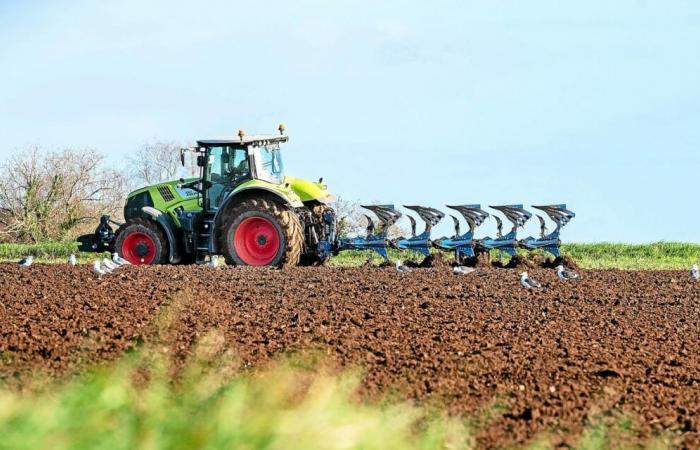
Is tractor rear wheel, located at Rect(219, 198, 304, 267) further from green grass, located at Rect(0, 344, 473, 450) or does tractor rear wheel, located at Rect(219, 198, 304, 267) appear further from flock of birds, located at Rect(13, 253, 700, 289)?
green grass, located at Rect(0, 344, 473, 450)

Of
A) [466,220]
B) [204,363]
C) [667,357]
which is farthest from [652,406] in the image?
[466,220]

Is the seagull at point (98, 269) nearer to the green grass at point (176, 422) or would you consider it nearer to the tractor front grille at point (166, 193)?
the tractor front grille at point (166, 193)

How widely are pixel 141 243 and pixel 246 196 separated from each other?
235 centimetres

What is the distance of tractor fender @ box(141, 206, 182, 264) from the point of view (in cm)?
1738

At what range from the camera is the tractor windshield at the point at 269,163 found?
1673 cm

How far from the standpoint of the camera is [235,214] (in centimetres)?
1628

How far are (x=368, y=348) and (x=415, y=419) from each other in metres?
1.93

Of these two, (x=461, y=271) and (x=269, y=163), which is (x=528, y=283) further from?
(x=269, y=163)

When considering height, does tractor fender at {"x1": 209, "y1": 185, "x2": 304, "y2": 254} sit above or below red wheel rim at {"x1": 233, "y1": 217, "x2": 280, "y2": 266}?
above

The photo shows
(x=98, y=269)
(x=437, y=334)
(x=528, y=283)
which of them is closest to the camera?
(x=437, y=334)

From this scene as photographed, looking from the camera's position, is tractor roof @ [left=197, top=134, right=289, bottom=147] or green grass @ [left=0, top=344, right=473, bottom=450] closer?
green grass @ [left=0, top=344, right=473, bottom=450]

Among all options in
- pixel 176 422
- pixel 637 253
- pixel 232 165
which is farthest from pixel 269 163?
pixel 176 422

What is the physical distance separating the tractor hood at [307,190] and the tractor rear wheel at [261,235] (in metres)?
0.83

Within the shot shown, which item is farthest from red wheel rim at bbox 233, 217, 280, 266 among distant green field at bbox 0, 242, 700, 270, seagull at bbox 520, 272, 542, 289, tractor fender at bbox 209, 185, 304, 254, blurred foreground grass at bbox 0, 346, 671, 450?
blurred foreground grass at bbox 0, 346, 671, 450
